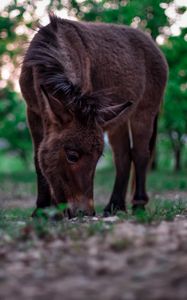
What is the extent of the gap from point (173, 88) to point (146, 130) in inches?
307

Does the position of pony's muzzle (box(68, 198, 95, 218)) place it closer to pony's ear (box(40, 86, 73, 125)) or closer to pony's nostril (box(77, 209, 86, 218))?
pony's nostril (box(77, 209, 86, 218))

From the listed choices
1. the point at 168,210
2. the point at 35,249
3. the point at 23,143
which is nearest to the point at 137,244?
the point at 35,249

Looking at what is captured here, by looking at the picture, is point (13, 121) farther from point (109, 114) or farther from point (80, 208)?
point (80, 208)

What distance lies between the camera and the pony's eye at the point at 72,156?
580 centimetres

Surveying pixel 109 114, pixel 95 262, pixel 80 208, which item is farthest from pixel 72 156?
pixel 95 262

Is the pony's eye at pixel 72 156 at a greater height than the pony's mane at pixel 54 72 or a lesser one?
lesser

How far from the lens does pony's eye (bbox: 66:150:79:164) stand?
5797 millimetres

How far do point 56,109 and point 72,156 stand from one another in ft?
1.82

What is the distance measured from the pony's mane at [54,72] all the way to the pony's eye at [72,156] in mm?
385

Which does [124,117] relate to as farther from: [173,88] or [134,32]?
[173,88]

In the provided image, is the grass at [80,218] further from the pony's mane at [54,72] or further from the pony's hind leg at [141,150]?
the pony's mane at [54,72]

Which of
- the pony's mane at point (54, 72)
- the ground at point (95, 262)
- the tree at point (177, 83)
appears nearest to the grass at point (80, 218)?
the ground at point (95, 262)

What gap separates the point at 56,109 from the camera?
236 inches

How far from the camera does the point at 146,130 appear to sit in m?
8.23
